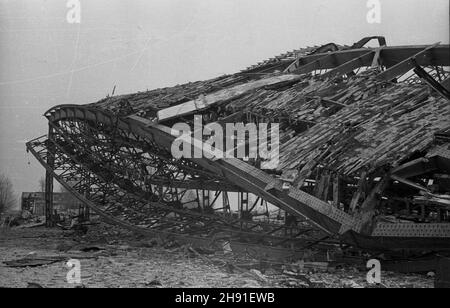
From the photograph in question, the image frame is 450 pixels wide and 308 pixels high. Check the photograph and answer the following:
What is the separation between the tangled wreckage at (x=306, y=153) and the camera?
895 centimetres

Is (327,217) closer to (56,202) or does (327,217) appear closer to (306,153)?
(306,153)

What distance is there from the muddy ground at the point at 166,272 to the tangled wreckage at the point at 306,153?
70 cm

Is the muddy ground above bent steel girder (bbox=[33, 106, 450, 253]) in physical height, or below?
below

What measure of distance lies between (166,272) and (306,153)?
404 cm

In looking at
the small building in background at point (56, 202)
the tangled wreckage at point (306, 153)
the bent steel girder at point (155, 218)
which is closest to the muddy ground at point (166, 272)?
the tangled wreckage at point (306, 153)

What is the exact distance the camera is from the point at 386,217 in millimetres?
9023

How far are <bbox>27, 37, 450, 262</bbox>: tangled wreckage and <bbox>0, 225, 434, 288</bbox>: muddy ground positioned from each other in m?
0.70

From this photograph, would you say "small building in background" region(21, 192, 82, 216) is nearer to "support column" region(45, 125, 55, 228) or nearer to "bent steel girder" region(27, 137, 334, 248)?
"support column" region(45, 125, 55, 228)

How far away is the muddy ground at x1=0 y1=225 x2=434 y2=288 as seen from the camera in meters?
9.05

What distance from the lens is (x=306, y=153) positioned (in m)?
10.5

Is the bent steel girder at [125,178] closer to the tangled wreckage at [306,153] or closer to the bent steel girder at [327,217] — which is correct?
the tangled wreckage at [306,153]

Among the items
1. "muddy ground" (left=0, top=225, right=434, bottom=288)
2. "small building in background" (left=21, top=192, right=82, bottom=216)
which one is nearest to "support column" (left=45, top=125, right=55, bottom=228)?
"small building in background" (left=21, top=192, right=82, bottom=216)

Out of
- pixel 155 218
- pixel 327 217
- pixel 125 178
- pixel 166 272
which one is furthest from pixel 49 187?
pixel 327 217
